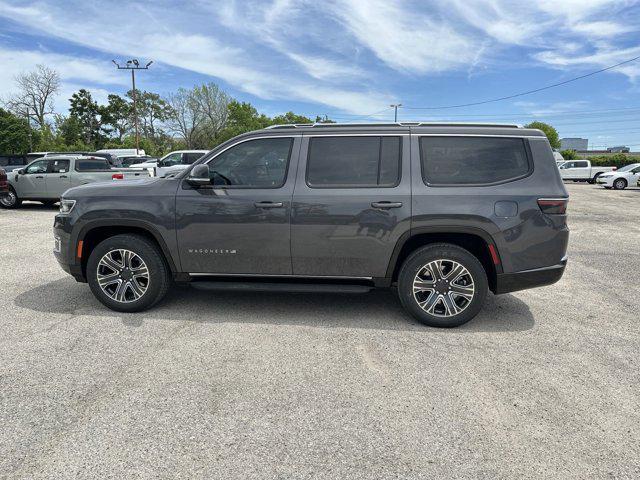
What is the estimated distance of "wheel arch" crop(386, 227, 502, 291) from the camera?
3.92 m

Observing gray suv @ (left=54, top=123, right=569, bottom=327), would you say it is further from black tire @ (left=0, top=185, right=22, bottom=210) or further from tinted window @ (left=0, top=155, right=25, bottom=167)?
tinted window @ (left=0, top=155, right=25, bottom=167)

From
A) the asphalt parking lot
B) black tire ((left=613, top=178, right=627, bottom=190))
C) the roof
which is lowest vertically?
the asphalt parking lot

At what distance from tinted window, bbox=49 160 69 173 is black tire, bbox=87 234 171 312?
10386 mm

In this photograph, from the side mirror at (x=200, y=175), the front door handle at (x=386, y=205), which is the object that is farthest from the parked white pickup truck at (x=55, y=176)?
the front door handle at (x=386, y=205)

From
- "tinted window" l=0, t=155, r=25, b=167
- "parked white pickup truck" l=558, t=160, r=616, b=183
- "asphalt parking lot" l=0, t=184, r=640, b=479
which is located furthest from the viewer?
"parked white pickup truck" l=558, t=160, r=616, b=183

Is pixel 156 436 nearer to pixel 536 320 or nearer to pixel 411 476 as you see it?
pixel 411 476

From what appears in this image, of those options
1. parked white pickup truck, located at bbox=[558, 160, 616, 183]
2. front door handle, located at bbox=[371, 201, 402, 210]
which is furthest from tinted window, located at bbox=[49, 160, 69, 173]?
parked white pickup truck, located at bbox=[558, 160, 616, 183]

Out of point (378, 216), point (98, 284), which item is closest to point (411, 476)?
point (378, 216)

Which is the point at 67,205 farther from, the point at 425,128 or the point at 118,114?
the point at 118,114

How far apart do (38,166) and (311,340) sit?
13.1 m

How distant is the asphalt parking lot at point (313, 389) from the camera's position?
2.31 meters

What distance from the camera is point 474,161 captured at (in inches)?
156

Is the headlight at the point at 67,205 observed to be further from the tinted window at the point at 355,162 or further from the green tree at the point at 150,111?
the green tree at the point at 150,111

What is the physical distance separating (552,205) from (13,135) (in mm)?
51891
